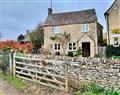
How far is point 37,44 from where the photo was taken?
54.0 metres

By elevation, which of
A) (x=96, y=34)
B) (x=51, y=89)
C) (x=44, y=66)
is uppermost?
(x=96, y=34)

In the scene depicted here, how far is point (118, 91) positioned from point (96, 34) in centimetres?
3380

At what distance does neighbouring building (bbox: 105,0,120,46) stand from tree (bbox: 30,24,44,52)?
62.7ft

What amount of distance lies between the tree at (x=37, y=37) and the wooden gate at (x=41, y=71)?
37.4m

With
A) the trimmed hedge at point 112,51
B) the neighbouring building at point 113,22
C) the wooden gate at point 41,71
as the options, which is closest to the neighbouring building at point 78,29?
the neighbouring building at point 113,22

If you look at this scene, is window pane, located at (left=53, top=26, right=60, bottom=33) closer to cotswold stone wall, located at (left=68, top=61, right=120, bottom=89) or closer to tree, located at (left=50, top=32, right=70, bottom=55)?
tree, located at (left=50, top=32, right=70, bottom=55)

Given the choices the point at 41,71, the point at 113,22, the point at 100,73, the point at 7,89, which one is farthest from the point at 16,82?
the point at 113,22

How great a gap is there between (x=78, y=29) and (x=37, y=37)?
44.9 ft

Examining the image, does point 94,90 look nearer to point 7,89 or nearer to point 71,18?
point 7,89

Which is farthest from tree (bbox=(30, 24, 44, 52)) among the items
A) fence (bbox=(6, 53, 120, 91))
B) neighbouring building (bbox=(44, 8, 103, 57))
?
fence (bbox=(6, 53, 120, 91))

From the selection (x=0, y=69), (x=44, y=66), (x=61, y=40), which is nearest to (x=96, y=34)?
(x=61, y=40)

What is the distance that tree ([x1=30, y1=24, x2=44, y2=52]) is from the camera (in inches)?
2128

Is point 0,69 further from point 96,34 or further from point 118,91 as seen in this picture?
point 96,34

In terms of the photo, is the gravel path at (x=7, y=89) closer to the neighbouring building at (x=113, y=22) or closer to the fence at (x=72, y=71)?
the fence at (x=72, y=71)
